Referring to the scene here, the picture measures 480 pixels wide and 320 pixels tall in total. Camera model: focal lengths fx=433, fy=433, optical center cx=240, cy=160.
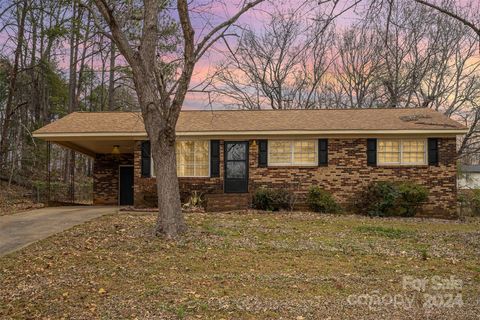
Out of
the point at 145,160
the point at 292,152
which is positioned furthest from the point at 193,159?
the point at 292,152

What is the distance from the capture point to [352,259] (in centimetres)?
727

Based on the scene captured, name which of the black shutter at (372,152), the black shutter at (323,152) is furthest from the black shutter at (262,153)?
the black shutter at (372,152)

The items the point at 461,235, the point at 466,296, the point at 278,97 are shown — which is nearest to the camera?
the point at 466,296

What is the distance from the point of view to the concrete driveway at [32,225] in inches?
351

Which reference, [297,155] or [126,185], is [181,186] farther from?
[126,185]

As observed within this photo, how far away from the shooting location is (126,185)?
19281 millimetres

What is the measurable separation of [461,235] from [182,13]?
7782mm

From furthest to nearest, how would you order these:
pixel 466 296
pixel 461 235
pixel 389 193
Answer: pixel 389 193
pixel 461 235
pixel 466 296

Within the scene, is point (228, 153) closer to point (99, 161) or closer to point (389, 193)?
point (389, 193)

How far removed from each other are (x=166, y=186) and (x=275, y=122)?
7.97 meters

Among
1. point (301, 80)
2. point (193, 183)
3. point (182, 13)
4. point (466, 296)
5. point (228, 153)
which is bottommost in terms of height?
point (466, 296)

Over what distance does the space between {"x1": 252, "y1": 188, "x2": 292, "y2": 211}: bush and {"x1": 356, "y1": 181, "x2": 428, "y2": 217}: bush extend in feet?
9.38

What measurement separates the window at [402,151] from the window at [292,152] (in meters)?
2.36

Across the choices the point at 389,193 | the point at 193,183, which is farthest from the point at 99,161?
the point at 389,193
